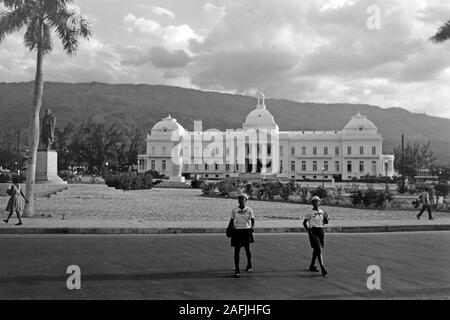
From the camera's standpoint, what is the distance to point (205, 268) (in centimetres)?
1052

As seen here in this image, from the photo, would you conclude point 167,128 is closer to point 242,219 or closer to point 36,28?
point 36,28

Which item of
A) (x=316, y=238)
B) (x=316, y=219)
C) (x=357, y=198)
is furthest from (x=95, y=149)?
(x=316, y=238)

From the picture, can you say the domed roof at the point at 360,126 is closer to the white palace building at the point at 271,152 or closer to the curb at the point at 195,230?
the white palace building at the point at 271,152

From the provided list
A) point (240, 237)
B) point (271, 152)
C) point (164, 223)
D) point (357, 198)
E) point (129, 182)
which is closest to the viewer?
point (240, 237)

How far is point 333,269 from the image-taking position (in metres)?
10.6

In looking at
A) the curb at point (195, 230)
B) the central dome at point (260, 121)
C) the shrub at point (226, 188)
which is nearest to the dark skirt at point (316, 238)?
the curb at point (195, 230)

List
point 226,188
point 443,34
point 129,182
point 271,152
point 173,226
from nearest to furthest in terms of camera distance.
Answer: point 173,226 < point 443,34 < point 226,188 < point 129,182 < point 271,152

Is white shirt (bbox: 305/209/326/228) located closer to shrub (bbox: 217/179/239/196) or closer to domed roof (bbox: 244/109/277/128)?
shrub (bbox: 217/179/239/196)

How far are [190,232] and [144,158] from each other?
9821cm

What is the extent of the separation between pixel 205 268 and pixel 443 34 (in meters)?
21.8

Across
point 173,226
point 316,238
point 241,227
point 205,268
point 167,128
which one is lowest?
point 205,268

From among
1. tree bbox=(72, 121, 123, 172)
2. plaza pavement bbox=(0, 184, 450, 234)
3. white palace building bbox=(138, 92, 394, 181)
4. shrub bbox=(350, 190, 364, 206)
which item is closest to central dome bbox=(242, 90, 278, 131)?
white palace building bbox=(138, 92, 394, 181)

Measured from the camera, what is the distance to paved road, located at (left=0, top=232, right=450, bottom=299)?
8344 millimetres

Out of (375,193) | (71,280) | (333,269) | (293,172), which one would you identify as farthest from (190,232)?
(293,172)
